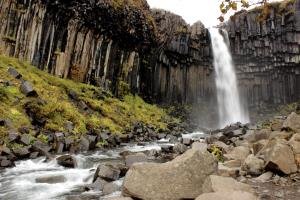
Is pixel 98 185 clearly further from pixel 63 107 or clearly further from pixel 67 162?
pixel 63 107

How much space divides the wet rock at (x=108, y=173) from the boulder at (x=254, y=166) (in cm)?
428

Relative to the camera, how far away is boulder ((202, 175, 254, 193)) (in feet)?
24.5

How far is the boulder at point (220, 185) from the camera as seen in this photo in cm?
745

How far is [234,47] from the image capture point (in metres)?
54.8

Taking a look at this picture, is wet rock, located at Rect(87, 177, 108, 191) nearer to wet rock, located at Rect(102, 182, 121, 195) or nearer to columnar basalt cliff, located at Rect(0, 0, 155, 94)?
wet rock, located at Rect(102, 182, 121, 195)

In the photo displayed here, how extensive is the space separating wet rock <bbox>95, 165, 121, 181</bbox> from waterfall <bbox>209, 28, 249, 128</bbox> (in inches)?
1703

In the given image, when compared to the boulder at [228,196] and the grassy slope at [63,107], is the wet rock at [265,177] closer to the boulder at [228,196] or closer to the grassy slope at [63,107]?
the boulder at [228,196]

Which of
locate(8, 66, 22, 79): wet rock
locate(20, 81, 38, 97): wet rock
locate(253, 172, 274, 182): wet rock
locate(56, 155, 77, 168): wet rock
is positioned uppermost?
locate(8, 66, 22, 79): wet rock

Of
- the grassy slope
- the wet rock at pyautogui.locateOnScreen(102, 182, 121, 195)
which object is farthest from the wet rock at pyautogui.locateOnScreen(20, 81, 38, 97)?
the wet rock at pyautogui.locateOnScreen(102, 182, 121, 195)

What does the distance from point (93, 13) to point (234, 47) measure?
28.2m

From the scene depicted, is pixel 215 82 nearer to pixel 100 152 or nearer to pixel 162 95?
pixel 162 95

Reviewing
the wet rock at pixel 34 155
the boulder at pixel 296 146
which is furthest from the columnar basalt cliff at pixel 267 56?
the boulder at pixel 296 146

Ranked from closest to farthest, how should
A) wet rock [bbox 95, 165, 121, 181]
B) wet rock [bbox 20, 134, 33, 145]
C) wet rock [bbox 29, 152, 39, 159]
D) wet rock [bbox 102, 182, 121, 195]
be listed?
wet rock [bbox 102, 182, 121, 195]
wet rock [bbox 95, 165, 121, 181]
wet rock [bbox 29, 152, 39, 159]
wet rock [bbox 20, 134, 33, 145]

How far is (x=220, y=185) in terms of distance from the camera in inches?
297
